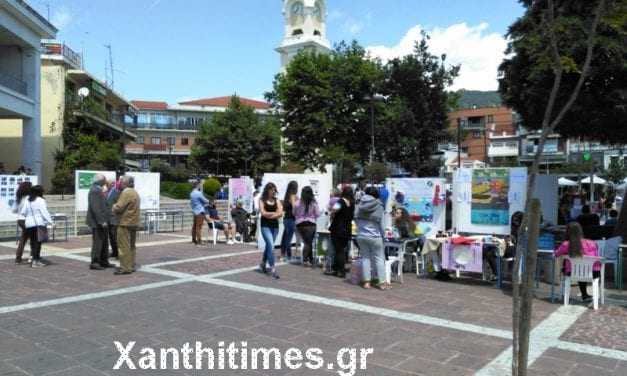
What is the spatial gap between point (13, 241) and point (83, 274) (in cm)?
626

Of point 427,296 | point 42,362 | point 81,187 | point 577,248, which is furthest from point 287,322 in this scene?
point 81,187

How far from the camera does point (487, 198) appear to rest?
11.4 metres

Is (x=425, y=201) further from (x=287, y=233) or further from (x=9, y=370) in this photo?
(x=9, y=370)

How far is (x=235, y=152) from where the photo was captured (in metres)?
48.8

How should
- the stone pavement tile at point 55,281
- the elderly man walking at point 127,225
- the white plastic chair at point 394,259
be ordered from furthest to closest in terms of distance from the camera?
1. the elderly man walking at point 127,225
2. the white plastic chair at point 394,259
3. the stone pavement tile at point 55,281

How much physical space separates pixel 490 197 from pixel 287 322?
273 inches

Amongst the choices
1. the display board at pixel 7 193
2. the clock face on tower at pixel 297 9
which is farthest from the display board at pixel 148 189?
the clock face on tower at pixel 297 9

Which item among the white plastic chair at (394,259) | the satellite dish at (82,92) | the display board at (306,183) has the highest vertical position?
the satellite dish at (82,92)

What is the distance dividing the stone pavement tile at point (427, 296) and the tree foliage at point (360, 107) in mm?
20399

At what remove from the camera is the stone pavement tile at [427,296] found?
22.1ft

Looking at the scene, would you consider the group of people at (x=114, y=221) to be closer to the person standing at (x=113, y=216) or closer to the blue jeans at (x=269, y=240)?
the person standing at (x=113, y=216)

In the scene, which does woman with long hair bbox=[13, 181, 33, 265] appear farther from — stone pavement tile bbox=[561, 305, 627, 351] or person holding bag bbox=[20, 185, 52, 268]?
stone pavement tile bbox=[561, 305, 627, 351]

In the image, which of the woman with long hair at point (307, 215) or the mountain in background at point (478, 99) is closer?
the woman with long hair at point (307, 215)

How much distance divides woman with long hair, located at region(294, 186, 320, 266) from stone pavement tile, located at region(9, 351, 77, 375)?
6029mm
